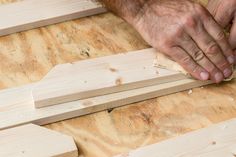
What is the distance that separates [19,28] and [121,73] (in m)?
0.53

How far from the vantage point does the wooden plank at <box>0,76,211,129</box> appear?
1510mm

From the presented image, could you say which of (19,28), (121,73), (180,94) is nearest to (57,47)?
(19,28)

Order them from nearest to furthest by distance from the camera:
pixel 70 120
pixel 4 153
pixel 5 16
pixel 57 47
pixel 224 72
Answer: pixel 4 153 < pixel 70 120 < pixel 224 72 < pixel 57 47 < pixel 5 16

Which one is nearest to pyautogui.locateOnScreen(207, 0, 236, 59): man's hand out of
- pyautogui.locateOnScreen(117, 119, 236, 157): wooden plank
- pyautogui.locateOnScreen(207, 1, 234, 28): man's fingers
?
pyautogui.locateOnScreen(207, 1, 234, 28): man's fingers

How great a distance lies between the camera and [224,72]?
1.65 meters

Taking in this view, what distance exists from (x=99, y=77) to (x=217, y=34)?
1.53 ft

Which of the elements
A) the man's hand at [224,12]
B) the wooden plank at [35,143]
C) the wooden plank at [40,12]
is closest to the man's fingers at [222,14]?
the man's hand at [224,12]

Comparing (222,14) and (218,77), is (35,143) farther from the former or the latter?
(222,14)

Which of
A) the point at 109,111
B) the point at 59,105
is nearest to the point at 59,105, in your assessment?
the point at 59,105

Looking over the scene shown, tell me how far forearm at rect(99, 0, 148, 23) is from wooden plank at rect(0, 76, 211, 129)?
346 mm

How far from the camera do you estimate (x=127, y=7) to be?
71.8 inches

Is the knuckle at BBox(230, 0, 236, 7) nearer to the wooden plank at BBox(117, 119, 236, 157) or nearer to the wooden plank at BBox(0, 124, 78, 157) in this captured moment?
the wooden plank at BBox(117, 119, 236, 157)

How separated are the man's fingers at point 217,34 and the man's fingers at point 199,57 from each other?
72 millimetres

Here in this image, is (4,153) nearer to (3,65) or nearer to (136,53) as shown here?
(3,65)
